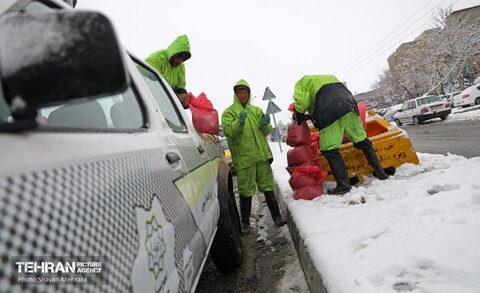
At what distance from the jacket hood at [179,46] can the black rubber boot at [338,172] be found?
2.11m

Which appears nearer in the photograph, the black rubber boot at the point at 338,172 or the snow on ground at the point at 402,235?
the snow on ground at the point at 402,235

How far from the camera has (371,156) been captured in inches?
158

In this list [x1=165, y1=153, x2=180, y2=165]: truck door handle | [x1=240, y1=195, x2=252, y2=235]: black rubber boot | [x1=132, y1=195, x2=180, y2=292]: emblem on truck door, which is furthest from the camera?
[x1=240, y1=195, x2=252, y2=235]: black rubber boot

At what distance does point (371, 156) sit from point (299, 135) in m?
0.92

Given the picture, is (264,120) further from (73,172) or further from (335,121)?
(73,172)

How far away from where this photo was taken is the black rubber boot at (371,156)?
3.99 metres

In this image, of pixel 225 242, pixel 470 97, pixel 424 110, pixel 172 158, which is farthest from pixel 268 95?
pixel 470 97

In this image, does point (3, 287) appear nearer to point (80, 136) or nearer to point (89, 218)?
point (89, 218)

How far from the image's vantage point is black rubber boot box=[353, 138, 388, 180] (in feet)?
13.1

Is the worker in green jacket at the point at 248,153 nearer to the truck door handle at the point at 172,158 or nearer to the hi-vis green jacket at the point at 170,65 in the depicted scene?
the hi-vis green jacket at the point at 170,65

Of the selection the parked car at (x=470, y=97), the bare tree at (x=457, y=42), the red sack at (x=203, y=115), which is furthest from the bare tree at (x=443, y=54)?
the red sack at (x=203, y=115)

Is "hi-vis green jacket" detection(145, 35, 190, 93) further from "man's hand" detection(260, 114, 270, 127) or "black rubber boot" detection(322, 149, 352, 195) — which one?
"black rubber boot" detection(322, 149, 352, 195)

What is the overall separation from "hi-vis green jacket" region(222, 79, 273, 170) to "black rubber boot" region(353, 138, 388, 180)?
1.16m

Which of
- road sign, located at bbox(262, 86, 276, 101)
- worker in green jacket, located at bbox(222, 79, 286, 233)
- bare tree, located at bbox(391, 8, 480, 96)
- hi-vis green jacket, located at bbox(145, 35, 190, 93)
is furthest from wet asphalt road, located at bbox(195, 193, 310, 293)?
bare tree, located at bbox(391, 8, 480, 96)
